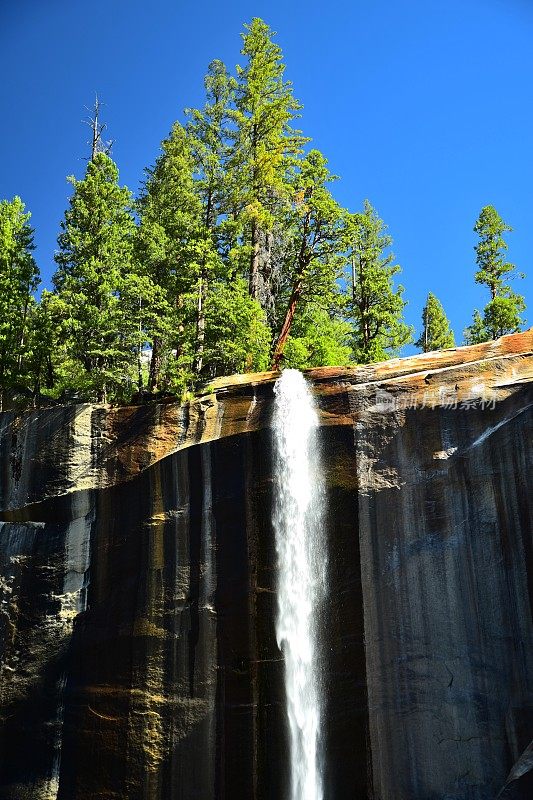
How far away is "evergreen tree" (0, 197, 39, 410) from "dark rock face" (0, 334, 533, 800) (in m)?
5.80

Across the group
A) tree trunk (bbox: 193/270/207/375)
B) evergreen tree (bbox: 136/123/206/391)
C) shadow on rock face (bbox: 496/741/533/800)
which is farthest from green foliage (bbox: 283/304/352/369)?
shadow on rock face (bbox: 496/741/533/800)

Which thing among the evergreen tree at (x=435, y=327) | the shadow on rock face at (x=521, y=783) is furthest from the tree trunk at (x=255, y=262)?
the shadow on rock face at (x=521, y=783)

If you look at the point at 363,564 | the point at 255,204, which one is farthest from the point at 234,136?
the point at 363,564

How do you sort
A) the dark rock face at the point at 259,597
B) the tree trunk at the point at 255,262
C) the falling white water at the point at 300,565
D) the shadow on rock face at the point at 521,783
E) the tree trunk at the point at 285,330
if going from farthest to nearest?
the tree trunk at the point at 255,262 < the tree trunk at the point at 285,330 < the falling white water at the point at 300,565 < the dark rock face at the point at 259,597 < the shadow on rock face at the point at 521,783

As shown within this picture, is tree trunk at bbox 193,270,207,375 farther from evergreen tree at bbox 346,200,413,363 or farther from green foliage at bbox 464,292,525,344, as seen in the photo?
green foliage at bbox 464,292,525,344

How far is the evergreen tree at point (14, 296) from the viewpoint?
23609mm

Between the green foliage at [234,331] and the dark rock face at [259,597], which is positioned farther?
the green foliage at [234,331]

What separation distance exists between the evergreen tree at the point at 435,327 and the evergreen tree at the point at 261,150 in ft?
45.4

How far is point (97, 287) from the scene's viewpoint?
2255 centimetres

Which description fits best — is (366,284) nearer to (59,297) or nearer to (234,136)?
(234,136)

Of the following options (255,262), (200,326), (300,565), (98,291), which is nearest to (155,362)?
(200,326)

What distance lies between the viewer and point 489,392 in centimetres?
1733

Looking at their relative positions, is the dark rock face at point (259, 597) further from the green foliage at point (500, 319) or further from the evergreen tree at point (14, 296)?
the green foliage at point (500, 319)

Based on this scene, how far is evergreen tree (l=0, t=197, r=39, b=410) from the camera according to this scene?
77.5 ft
